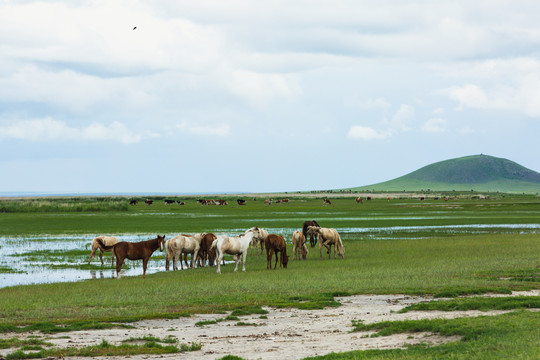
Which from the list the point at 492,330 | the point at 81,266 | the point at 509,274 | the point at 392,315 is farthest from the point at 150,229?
the point at 492,330

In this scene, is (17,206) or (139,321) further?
(17,206)

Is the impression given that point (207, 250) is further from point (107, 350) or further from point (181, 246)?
point (107, 350)

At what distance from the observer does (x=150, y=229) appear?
55062 mm

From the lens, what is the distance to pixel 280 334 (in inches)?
554

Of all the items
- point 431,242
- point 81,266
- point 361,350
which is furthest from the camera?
point 431,242

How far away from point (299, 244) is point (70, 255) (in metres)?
13.8

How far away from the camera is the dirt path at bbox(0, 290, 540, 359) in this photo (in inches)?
492

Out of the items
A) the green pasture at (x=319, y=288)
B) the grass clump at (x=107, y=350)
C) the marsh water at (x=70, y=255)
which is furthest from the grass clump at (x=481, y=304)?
the marsh water at (x=70, y=255)

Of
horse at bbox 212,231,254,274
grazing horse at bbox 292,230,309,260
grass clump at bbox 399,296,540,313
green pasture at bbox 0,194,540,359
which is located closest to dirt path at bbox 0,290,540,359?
grass clump at bbox 399,296,540,313

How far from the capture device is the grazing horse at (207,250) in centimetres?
3064

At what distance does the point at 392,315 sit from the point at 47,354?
27.5ft

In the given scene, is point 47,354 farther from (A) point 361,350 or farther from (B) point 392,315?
(B) point 392,315

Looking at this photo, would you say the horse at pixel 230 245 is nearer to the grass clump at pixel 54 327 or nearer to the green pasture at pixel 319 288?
the green pasture at pixel 319 288

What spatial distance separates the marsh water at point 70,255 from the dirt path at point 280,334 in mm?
13283
